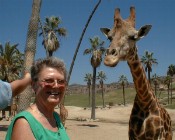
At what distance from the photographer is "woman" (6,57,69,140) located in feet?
9.21

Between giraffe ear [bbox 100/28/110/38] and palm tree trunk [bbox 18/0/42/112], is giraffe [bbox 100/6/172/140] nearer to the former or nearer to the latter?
giraffe ear [bbox 100/28/110/38]

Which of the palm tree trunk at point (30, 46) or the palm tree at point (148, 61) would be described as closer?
the palm tree trunk at point (30, 46)

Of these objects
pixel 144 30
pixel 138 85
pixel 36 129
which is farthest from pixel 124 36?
pixel 36 129

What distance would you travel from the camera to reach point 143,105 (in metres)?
7.10

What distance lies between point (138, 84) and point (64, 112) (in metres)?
19.7

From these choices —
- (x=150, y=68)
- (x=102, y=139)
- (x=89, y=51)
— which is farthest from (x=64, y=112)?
(x=150, y=68)

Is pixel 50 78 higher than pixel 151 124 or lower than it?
higher

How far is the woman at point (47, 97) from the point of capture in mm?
2807

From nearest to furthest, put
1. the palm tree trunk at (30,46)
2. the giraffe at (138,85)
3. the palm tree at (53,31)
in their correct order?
the giraffe at (138,85)
the palm tree trunk at (30,46)
the palm tree at (53,31)

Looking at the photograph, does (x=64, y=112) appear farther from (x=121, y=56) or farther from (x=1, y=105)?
(x=1, y=105)

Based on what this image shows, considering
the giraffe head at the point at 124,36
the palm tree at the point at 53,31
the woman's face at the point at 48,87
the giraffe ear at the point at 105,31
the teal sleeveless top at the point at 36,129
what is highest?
the palm tree at the point at 53,31

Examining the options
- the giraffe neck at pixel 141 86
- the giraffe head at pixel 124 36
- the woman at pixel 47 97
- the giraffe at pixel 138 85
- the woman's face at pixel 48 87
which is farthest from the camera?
the giraffe neck at pixel 141 86

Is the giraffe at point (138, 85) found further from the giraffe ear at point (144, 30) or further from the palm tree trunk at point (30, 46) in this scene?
the palm tree trunk at point (30, 46)

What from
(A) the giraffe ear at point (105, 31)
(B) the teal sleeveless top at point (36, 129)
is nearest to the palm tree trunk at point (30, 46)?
(A) the giraffe ear at point (105, 31)
